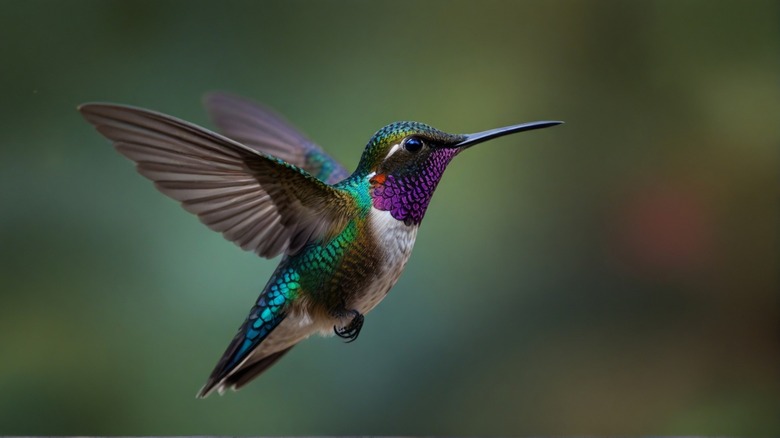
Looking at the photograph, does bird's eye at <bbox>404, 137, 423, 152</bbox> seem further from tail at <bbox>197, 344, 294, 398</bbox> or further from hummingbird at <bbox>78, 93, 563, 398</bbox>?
tail at <bbox>197, 344, 294, 398</bbox>

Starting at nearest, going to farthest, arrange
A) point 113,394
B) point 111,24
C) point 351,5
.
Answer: point 113,394 < point 111,24 < point 351,5

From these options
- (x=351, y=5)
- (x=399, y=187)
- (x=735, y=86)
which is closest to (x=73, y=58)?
(x=351, y=5)

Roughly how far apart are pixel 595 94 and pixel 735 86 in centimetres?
48

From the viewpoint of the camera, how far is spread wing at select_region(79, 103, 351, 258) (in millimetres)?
1122

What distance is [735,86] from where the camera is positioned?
300 cm

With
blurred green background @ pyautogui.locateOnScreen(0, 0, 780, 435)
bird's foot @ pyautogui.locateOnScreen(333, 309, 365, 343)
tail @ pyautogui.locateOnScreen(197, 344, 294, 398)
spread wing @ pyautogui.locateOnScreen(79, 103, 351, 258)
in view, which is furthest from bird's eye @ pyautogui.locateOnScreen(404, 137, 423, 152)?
blurred green background @ pyautogui.locateOnScreen(0, 0, 780, 435)

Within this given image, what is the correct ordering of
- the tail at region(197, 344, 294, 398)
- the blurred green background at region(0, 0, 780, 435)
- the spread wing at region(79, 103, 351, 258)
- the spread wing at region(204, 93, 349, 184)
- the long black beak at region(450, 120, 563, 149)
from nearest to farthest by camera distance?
the spread wing at region(79, 103, 351, 258) < the long black beak at region(450, 120, 563, 149) < the tail at region(197, 344, 294, 398) < the spread wing at region(204, 93, 349, 184) < the blurred green background at region(0, 0, 780, 435)

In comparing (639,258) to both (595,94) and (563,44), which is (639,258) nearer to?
(595,94)

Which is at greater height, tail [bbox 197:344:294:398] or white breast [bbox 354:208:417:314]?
white breast [bbox 354:208:417:314]

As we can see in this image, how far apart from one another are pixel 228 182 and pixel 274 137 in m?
0.56

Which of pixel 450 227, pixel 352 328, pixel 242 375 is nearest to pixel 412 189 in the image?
pixel 352 328

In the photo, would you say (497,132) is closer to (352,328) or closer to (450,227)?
(352,328)

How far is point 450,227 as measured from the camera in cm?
272

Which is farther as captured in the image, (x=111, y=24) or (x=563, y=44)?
(x=563, y=44)
